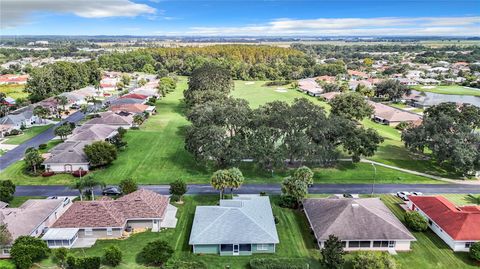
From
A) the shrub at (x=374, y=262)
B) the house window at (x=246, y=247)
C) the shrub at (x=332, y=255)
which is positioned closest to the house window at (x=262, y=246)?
the house window at (x=246, y=247)

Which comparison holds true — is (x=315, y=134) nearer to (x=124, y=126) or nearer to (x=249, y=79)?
(x=124, y=126)

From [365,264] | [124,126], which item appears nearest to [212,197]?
[365,264]

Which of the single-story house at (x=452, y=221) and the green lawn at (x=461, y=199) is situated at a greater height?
the single-story house at (x=452, y=221)

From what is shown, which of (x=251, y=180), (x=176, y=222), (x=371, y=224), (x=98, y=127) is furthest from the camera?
(x=98, y=127)

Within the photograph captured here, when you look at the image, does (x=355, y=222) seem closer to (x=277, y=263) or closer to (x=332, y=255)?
(x=332, y=255)

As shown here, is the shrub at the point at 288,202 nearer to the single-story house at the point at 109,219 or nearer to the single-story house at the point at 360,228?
the single-story house at the point at 360,228

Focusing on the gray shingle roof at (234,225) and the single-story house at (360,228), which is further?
the single-story house at (360,228)
